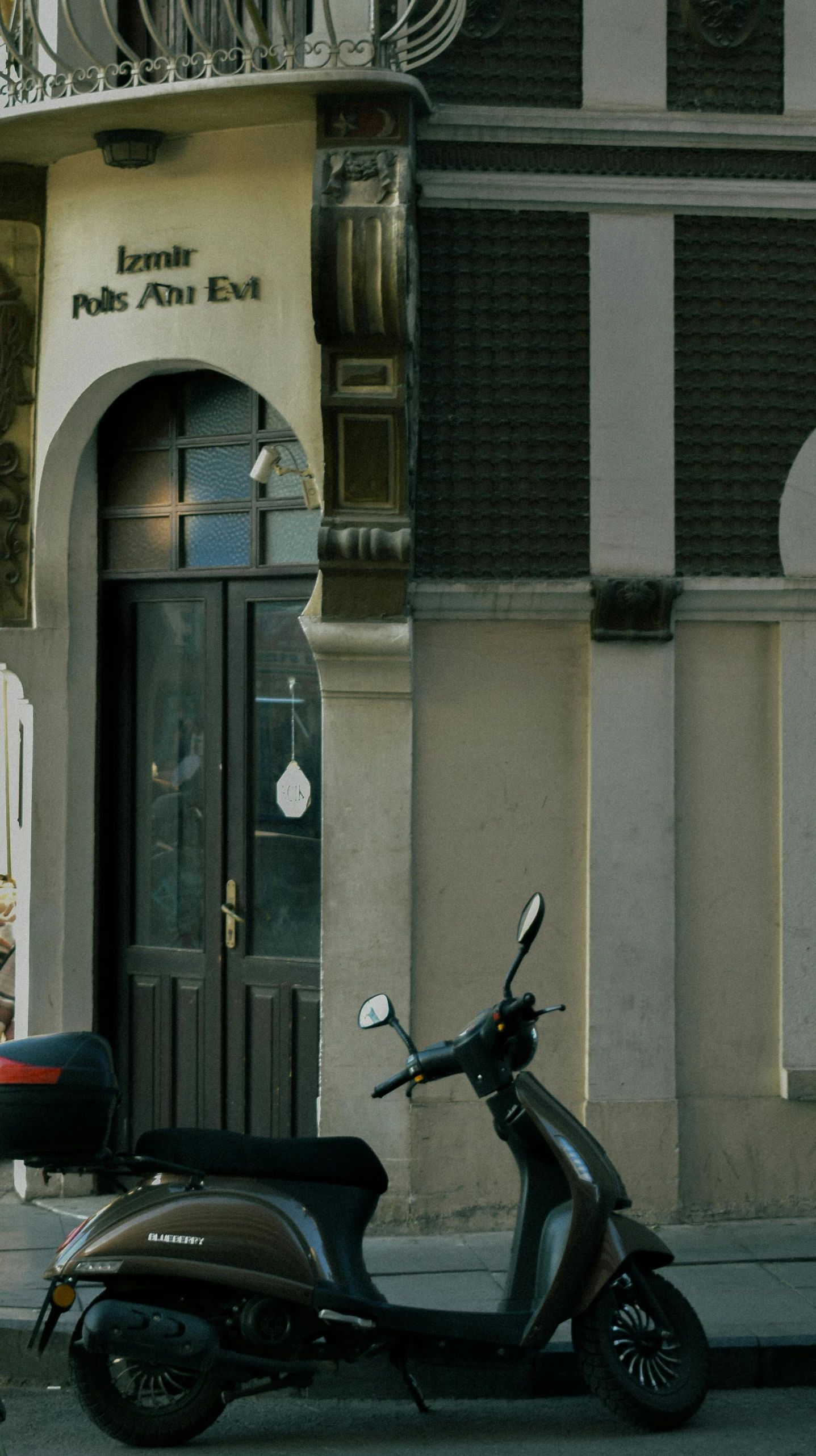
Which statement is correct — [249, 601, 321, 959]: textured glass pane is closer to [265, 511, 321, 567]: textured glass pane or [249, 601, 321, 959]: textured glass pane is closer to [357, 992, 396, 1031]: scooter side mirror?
[265, 511, 321, 567]: textured glass pane

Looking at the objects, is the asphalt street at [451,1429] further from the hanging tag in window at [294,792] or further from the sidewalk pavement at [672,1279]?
the hanging tag in window at [294,792]

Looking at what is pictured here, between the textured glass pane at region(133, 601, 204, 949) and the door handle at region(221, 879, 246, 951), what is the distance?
17 centimetres

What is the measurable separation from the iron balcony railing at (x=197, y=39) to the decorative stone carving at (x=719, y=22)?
1.04 m

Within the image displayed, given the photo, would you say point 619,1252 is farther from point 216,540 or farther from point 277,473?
point 216,540

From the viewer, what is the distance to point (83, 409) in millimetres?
7906

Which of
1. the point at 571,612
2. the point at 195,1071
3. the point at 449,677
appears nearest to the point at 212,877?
the point at 195,1071

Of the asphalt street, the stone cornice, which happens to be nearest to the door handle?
the stone cornice

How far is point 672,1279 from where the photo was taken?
669cm

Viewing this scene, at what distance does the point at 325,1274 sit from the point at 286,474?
390 centimetres

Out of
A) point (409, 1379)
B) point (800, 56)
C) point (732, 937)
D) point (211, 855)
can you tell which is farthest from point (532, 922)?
point (800, 56)

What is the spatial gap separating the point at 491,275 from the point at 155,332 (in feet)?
4.78

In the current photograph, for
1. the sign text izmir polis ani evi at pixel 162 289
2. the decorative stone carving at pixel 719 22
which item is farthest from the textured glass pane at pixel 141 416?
the decorative stone carving at pixel 719 22

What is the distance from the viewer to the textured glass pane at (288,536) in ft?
26.1

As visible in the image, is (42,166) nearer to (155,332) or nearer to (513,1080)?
(155,332)
